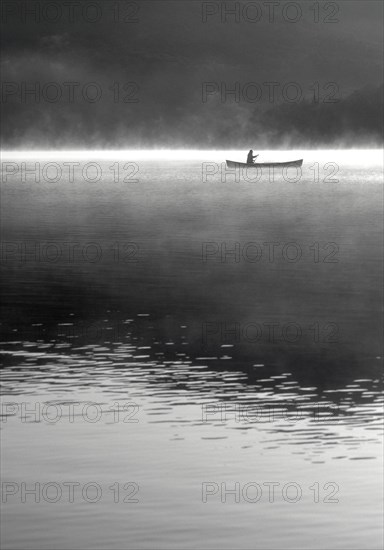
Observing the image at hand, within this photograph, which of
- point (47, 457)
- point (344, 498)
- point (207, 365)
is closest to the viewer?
point (344, 498)

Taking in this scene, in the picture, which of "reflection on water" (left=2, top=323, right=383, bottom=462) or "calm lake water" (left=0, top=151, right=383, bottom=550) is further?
"reflection on water" (left=2, top=323, right=383, bottom=462)

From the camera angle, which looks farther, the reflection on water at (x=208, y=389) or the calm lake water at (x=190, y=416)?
the reflection on water at (x=208, y=389)

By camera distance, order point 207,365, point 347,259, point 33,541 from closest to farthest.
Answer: point 33,541 < point 207,365 < point 347,259

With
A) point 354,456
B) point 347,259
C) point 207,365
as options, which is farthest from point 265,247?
point 354,456

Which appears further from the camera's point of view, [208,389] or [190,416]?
[208,389]

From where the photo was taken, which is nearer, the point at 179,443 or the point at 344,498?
the point at 344,498

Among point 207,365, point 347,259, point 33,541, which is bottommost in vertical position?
point 33,541

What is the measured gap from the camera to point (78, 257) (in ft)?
504

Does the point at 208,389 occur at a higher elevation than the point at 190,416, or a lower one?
higher

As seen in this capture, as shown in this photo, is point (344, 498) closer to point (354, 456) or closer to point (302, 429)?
point (354, 456)

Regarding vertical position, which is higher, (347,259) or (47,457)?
(347,259)

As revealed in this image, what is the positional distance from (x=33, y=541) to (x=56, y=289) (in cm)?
7266

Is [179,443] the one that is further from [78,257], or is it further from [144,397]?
[78,257]

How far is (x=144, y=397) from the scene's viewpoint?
66.2m
